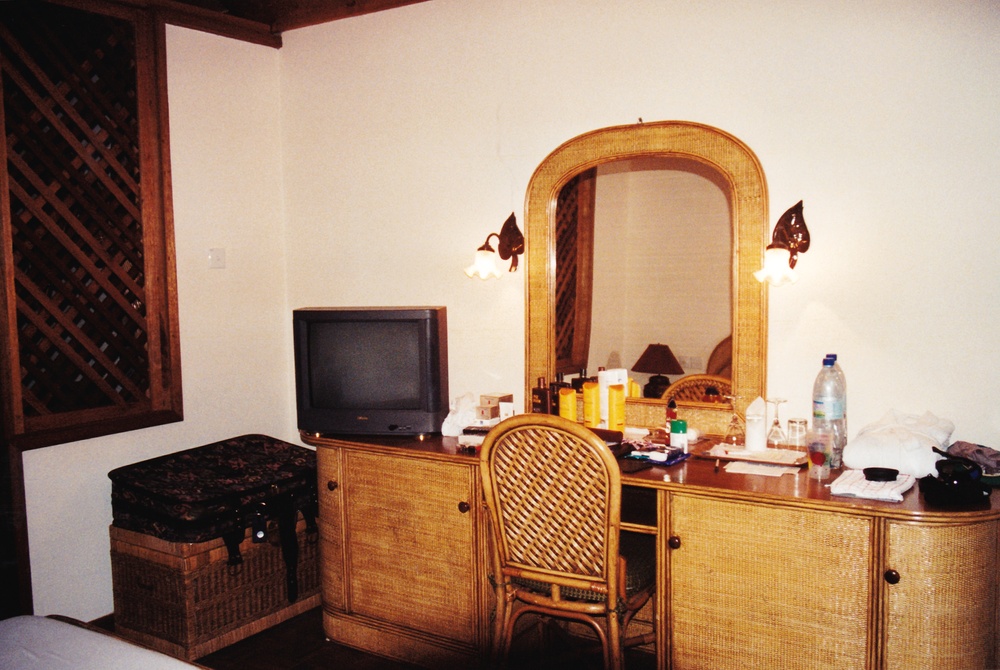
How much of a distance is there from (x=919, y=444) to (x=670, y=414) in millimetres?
687

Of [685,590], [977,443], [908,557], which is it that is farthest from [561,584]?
[977,443]

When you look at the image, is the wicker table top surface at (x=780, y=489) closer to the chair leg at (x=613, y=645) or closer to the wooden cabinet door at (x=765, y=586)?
the wooden cabinet door at (x=765, y=586)

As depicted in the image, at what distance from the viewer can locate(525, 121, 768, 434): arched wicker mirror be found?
2398mm

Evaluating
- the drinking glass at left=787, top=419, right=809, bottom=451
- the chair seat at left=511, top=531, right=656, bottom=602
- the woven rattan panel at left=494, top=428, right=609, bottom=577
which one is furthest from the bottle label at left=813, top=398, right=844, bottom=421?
the woven rattan panel at left=494, top=428, right=609, bottom=577

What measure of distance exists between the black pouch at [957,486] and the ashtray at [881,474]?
0.08 meters

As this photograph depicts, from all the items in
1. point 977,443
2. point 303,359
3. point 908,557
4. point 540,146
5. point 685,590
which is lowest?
point 685,590

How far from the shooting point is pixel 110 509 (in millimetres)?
2930

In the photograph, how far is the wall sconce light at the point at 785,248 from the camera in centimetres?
229

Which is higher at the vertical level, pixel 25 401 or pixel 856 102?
pixel 856 102

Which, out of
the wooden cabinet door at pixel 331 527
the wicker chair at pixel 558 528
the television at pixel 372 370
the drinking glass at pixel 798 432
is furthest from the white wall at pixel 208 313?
the drinking glass at pixel 798 432

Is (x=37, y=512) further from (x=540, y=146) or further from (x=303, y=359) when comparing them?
(x=540, y=146)

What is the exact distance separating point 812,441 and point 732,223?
27.9 inches

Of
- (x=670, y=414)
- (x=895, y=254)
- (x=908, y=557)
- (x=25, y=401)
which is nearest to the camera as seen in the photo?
(x=908, y=557)

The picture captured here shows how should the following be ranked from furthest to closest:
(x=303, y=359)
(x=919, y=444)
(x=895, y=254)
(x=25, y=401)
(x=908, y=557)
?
(x=303, y=359)
(x=25, y=401)
(x=895, y=254)
(x=919, y=444)
(x=908, y=557)
